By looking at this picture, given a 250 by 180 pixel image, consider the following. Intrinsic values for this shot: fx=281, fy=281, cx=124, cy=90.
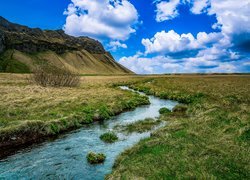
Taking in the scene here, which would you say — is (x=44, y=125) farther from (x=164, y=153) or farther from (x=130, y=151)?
(x=164, y=153)

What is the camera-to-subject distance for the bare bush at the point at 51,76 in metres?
70.9

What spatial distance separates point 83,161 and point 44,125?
9071 millimetres

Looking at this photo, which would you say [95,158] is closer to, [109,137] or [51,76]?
[109,137]

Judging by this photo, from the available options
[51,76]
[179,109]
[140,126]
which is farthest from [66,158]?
[51,76]

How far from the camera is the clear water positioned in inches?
633

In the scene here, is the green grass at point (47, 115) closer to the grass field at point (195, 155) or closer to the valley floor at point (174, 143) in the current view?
the valley floor at point (174, 143)

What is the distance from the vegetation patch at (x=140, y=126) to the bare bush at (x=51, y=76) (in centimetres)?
4579

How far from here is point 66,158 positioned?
61.5 feet

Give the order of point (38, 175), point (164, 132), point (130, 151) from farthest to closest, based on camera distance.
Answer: point (164, 132), point (130, 151), point (38, 175)

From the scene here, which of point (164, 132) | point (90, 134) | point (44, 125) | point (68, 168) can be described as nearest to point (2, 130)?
point (44, 125)

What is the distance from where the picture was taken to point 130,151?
1803cm

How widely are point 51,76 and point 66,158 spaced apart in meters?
54.7

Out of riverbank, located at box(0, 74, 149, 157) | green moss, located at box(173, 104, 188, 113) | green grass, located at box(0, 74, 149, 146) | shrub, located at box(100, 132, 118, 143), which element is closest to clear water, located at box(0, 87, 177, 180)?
shrub, located at box(100, 132, 118, 143)

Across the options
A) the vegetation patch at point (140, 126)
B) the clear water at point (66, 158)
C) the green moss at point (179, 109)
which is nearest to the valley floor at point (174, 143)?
the clear water at point (66, 158)
